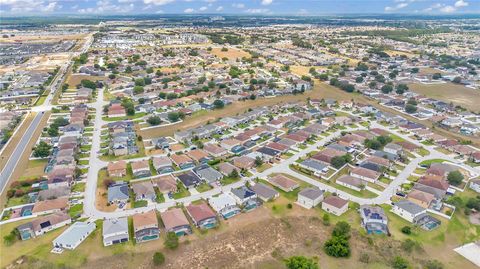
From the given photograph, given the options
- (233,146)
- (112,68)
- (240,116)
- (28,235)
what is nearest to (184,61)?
(112,68)

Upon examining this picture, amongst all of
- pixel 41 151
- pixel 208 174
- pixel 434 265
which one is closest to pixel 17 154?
pixel 41 151

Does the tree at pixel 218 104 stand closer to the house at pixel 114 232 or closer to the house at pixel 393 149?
the house at pixel 393 149

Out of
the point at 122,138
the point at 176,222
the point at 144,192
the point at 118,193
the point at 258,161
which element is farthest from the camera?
the point at 122,138

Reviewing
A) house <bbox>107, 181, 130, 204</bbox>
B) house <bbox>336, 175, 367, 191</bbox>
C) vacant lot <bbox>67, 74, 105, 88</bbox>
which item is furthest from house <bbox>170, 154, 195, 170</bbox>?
vacant lot <bbox>67, 74, 105, 88</bbox>

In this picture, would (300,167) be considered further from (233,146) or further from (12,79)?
(12,79)

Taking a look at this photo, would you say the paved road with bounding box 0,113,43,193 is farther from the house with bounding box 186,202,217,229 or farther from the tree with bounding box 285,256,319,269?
the tree with bounding box 285,256,319,269

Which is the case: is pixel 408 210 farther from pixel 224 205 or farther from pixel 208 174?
pixel 208 174

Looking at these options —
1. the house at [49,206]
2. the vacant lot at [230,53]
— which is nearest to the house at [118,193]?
the house at [49,206]
